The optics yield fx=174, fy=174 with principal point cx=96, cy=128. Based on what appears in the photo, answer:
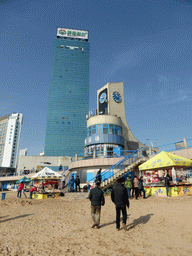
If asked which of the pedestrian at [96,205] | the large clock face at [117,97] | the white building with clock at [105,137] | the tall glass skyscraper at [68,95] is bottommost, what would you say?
the pedestrian at [96,205]

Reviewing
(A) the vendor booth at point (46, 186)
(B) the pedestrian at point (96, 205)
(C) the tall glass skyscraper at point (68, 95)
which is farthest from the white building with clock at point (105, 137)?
(C) the tall glass skyscraper at point (68, 95)

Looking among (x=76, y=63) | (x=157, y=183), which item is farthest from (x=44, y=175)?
(x=76, y=63)

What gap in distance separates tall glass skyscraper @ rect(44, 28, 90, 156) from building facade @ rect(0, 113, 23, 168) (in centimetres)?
5797

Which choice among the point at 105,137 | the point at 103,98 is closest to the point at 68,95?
the point at 103,98

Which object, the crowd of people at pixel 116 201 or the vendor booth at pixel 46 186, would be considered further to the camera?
the vendor booth at pixel 46 186

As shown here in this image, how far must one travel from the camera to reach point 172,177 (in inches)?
516

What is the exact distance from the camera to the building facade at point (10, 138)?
436 ft

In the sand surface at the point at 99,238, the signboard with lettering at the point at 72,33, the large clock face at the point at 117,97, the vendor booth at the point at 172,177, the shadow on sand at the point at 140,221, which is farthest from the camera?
the signboard with lettering at the point at 72,33

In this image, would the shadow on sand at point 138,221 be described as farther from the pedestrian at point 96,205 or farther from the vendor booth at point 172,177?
the vendor booth at point 172,177

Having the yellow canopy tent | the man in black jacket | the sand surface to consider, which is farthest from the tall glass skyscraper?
the man in black jacket

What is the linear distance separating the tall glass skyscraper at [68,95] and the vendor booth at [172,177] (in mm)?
80965

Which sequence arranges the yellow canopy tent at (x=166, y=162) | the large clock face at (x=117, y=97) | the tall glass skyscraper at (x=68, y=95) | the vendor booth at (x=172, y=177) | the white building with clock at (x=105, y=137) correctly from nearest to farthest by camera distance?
the yellow canopy tent at (x=166, y=162) → the vendor booth at (x=172, y=177) → the white building with clock at (x=105, y=137) → the large clock face at (x=117, y=97) → the tall glass skyscraper at (x=68, y=95)

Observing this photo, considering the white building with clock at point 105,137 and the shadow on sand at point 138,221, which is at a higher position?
the white building with clock at point 105,137

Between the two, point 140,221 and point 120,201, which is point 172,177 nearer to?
point 140,221
